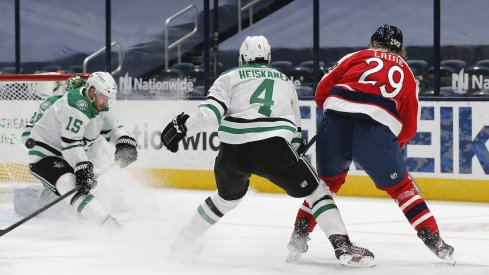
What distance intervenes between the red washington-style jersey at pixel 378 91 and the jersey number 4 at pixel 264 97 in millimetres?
283

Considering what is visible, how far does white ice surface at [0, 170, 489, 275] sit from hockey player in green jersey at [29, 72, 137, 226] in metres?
0.26

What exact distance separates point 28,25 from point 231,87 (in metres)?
8.68

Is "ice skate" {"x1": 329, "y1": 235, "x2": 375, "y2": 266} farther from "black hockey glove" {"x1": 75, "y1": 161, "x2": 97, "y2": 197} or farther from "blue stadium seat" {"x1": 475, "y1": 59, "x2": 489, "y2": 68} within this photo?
"blue stadium seat" {"x1": 475, "y1": 59, "x2": 489, "y2": 68}

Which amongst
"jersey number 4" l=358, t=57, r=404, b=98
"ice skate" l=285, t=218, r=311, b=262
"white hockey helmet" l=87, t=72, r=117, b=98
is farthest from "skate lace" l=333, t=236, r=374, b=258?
"white hockey helmet" l=87, t=72, r=117, b=98

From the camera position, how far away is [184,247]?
459cm

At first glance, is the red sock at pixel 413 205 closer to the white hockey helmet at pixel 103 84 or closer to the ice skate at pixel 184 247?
the ice skate at pixel 184 247

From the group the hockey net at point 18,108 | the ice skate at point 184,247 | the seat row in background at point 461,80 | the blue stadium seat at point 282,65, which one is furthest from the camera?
the blue stadium seat at point 282,65

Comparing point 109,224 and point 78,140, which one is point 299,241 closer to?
point 109,224

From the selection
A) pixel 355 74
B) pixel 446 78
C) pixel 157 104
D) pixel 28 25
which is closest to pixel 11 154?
pixel 157 104

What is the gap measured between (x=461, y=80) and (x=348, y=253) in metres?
3.90

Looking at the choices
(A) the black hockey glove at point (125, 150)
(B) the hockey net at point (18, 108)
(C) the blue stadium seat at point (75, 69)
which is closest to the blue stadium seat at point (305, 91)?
(B) the hockey net at point (18, 108)

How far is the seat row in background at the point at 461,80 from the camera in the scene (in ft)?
25.0

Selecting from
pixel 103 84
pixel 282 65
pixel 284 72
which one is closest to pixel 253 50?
pixel 103 84

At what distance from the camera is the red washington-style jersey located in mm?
4328
